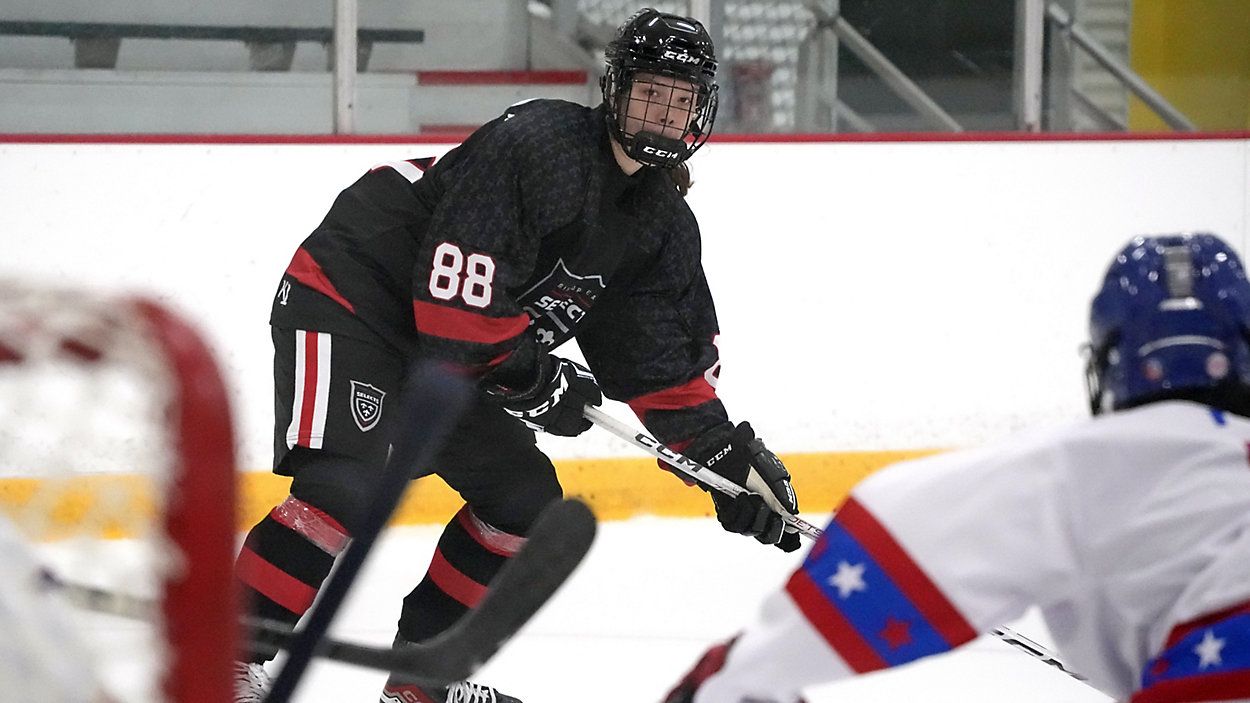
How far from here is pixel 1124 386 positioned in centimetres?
113

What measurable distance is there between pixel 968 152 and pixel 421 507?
1697 millimetres

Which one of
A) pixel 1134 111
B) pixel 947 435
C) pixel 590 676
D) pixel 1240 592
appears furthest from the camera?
pixel 1134 111

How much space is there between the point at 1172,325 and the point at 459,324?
49.1 inches

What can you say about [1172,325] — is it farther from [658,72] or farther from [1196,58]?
[1196,58]

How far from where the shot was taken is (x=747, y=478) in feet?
8.09

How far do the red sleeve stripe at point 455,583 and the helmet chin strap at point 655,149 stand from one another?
661 millimetres

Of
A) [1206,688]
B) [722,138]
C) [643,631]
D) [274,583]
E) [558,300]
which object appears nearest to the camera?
[1206,688]

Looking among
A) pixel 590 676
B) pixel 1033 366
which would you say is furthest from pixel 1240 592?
pixel 1033 366

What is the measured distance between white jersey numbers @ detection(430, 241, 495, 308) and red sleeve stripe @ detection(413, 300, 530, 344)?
0.06 ft

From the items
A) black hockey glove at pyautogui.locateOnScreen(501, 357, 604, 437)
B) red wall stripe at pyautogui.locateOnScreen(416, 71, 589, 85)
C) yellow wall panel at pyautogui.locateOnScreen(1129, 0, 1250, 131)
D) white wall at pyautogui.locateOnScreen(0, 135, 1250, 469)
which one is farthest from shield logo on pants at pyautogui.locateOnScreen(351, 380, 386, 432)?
yellow wall panel at pyautogui.locateOnScreen(1129, 0, 1250, 131)

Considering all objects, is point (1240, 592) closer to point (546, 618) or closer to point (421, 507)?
point (546, 618)

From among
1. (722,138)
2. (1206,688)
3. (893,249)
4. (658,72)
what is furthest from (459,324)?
(893,249)

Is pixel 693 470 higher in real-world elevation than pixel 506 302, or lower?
lower

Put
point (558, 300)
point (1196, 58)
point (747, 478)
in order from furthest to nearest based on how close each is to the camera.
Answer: point (1196, 58) → point (747, 478) → point (558, 300)
